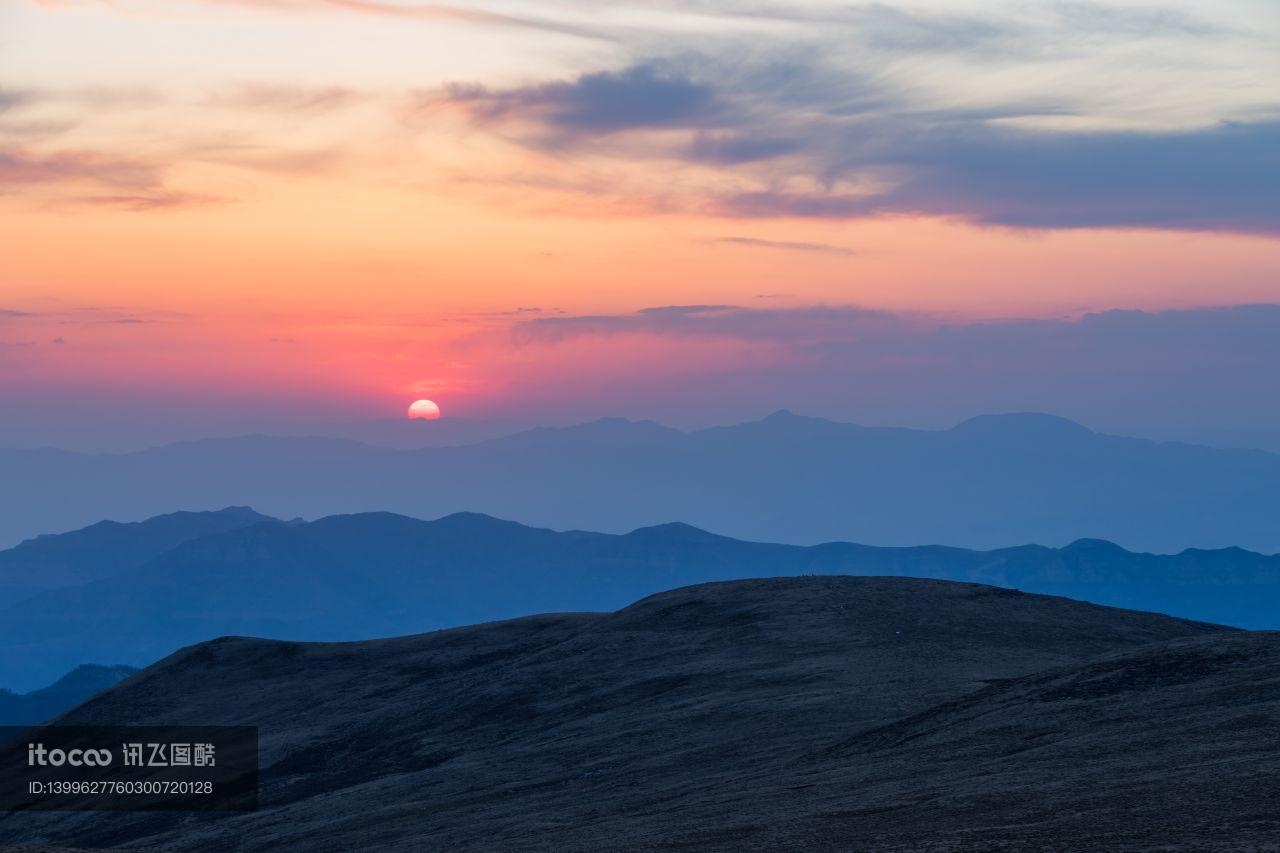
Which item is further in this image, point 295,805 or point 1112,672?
point 295,805

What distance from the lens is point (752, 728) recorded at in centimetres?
5091

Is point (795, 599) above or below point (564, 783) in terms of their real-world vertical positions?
above

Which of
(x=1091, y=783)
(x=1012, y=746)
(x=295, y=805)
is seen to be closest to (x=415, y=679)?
(x=295, y=805)

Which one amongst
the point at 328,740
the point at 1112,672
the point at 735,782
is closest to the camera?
the point at 735,782

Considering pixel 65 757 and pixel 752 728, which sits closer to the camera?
pixel 752 728

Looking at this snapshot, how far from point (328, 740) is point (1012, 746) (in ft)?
141

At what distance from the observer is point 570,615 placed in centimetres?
9675

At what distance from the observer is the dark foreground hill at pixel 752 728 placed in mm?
30094

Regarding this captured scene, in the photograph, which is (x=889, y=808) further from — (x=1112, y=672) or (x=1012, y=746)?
(x=1112, y=672)

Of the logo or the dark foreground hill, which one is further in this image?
the logo

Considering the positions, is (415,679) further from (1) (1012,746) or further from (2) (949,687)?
(1) (1012,746)

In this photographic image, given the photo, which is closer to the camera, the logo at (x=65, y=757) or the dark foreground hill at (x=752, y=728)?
the dark foreground hill at (x=752, y=728)

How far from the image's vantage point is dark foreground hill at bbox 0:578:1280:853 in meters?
30.1

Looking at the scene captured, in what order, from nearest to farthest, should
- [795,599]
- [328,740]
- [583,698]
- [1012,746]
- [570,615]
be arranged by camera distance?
[1012,746] < [583,698] < [328,740] < [795,599] < [570,615]
